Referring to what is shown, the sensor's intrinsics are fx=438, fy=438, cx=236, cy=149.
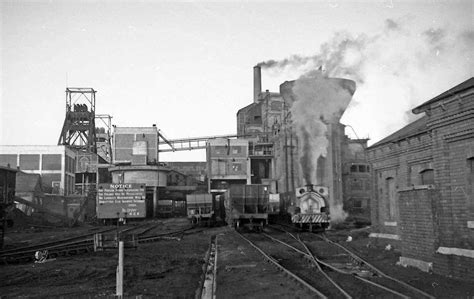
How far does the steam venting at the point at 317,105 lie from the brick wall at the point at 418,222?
Result: 832 inches

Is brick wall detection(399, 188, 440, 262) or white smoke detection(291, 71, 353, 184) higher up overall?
white smoke detection(291, 71, 353, 184)

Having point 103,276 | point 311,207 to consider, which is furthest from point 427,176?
point 103,276

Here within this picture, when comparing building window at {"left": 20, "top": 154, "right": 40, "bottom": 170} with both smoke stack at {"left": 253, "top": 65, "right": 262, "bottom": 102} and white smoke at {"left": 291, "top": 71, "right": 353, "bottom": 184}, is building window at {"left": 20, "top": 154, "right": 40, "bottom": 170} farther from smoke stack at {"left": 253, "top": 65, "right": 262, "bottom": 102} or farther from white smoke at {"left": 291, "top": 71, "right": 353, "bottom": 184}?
white smoke at {"left": 291, "top": 71, "right": 353, "bottom": 184}

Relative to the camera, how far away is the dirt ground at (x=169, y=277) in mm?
9766

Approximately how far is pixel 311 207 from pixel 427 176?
37.2ft

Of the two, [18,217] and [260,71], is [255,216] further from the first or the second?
[260,71]

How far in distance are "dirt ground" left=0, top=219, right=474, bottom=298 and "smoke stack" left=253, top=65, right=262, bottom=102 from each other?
63.9m

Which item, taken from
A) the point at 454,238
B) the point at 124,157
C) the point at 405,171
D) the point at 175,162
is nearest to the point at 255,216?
the point at 405,171

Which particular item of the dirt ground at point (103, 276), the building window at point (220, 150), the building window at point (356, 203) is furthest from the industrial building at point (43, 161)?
the dirt ground at point (103, 276)

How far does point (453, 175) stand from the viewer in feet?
38.0

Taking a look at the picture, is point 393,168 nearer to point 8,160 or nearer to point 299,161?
point 299,161

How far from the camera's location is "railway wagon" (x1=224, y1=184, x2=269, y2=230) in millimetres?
28984

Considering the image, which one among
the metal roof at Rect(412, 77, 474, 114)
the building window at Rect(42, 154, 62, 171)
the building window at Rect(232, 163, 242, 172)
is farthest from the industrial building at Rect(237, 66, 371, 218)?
the building window at Rect(42, 154, 62, 171)

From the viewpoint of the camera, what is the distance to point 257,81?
80.6 metres
